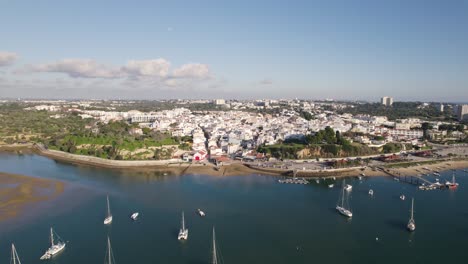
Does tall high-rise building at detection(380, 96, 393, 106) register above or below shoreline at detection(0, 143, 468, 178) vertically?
above

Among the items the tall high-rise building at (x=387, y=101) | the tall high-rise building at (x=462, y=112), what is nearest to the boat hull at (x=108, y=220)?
the tall high-rise building at (x=462, y=112)

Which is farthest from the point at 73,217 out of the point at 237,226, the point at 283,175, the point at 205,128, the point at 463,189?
the point at 205,128

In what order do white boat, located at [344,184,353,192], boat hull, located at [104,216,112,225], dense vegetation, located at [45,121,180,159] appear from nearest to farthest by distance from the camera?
boat hull, located at [104,216,112,225] < white boat, located at [344,184,353,192] < dense vegetation, located at [45,121,180,159]

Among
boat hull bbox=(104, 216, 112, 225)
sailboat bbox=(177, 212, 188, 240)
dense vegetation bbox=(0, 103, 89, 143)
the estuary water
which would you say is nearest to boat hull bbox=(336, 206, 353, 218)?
the estuary water

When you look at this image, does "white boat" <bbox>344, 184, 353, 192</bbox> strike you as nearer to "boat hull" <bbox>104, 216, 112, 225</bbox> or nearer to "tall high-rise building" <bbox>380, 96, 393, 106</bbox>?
"boat hull" <bbox>104, 216, 112, 225</bbox>

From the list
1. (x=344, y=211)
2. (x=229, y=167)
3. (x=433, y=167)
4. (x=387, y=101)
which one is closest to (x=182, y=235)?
(x=344, y=211)

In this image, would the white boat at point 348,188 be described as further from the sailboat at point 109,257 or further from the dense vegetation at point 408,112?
the dense vegetation at point 408,112

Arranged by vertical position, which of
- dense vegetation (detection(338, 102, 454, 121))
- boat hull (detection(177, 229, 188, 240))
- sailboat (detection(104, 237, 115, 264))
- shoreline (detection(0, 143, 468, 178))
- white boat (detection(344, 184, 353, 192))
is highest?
dense vegetation (detection(338, 102, 454, 121))

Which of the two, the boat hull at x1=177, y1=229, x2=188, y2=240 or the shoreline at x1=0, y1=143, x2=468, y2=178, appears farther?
the shoreline at x1=0, y1=143, x2=468, y2=178
